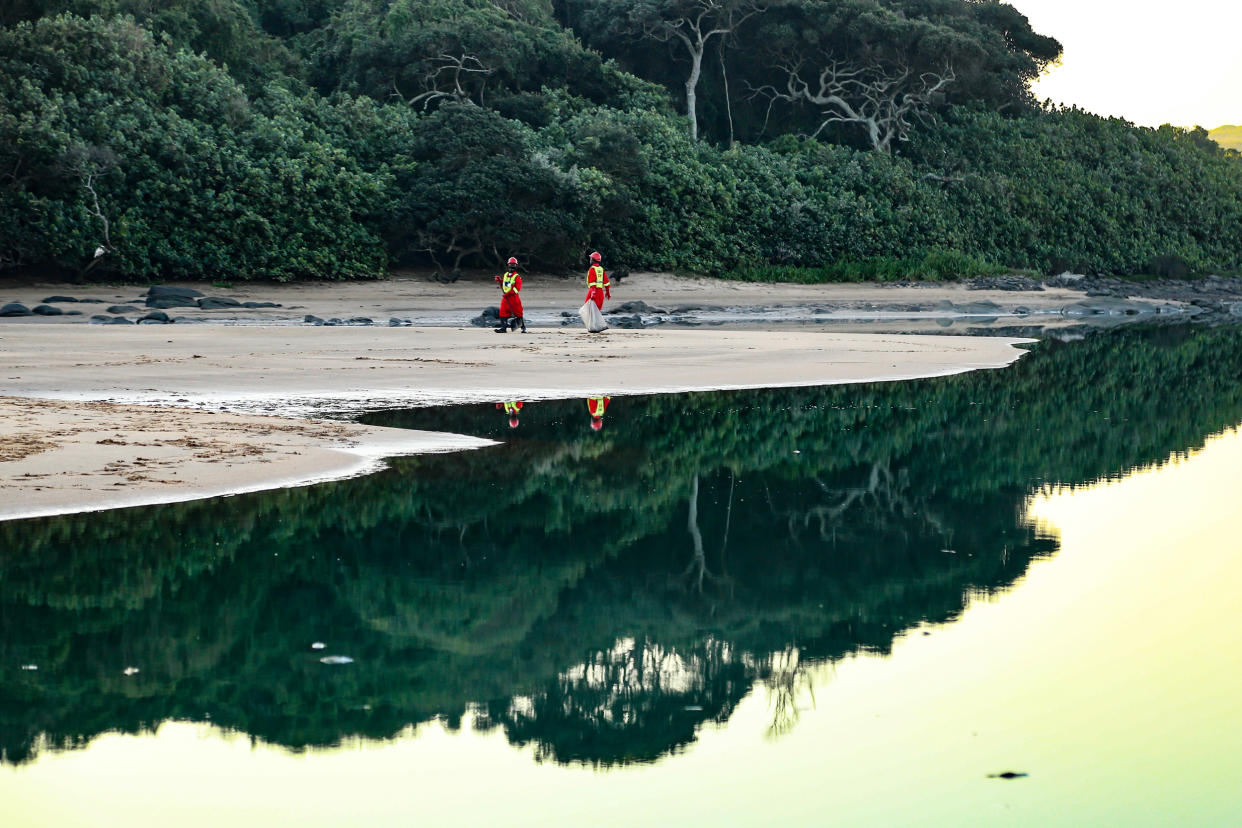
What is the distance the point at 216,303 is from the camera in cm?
2988

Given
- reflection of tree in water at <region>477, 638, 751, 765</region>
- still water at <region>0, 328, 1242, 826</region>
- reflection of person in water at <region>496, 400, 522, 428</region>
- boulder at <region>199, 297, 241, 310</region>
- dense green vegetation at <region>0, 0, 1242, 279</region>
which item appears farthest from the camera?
dense green vegetation at <region>0, 0, 1242, 279</region>

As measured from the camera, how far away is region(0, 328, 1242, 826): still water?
13.5 ft

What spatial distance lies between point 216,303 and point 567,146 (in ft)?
40.9

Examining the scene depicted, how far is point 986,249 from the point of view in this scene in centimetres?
5059

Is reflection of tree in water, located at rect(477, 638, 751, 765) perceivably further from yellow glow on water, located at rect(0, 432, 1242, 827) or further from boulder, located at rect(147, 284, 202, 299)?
boulder, located at rect(147, 284, 202, 299)

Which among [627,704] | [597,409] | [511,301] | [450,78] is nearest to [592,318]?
[511,301]

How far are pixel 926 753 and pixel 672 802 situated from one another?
937mm

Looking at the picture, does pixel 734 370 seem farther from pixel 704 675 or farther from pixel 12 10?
pixel 12 10

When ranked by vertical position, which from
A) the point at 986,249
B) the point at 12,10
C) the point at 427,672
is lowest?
the point at 427,672

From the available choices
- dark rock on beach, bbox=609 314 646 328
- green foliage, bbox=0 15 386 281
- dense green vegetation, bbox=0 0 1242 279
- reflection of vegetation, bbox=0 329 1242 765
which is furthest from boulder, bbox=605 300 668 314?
reflection of vegetation, bbox=0 329 1242 765

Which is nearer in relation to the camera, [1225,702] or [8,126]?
[1225,702]

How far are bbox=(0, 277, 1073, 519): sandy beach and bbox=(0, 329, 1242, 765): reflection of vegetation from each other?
0.82m

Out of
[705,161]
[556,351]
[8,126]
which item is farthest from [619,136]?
[556,351]

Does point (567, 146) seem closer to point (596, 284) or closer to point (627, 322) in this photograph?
point (627, 322)
